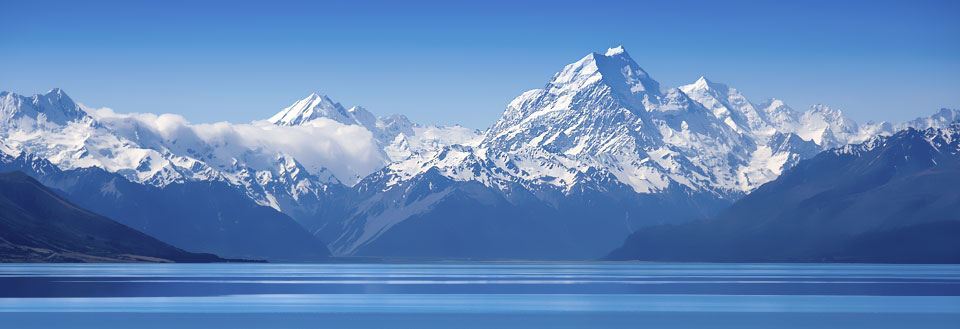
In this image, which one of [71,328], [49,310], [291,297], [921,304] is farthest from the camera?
[291,297]

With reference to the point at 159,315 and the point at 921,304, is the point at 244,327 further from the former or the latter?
the point at 921,304

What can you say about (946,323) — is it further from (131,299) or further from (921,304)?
(131,299)

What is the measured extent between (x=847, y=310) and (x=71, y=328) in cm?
8219

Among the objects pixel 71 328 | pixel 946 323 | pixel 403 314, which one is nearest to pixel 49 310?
pixel 71 328

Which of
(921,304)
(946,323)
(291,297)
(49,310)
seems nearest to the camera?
(946,323)

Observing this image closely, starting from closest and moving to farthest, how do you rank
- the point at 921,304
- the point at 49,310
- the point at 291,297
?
the point at 49,310 → the point at 921,304 → the point at 291,297

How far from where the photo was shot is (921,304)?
17375 cm

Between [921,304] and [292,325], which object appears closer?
[292,325]

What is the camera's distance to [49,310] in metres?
154

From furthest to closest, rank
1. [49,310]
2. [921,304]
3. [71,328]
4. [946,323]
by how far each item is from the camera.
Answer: [921,304] → [49,310] → [946,323] → [71,328]

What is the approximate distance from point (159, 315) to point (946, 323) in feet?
252

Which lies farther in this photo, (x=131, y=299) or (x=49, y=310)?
(x=131, y=299)

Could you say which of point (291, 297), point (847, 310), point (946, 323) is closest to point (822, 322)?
point (946, 323)

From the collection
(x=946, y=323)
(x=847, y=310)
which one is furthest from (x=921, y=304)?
(x=946, y=323)
